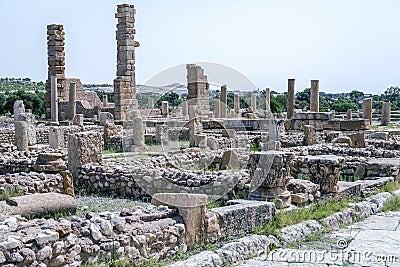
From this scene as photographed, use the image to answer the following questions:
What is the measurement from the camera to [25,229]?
17.0ft

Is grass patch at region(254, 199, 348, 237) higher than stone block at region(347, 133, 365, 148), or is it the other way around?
stone block at region(347, 133, 365, 148)

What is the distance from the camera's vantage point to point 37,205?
7.88 m

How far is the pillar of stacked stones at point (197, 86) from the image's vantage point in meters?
26.5

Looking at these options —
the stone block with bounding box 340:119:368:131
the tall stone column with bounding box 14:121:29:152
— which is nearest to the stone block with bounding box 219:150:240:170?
the tall stone column with bounding box 14:121:29:152

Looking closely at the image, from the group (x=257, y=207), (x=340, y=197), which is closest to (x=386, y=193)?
(x=340, y=197)

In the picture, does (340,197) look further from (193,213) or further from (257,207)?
(193,213)

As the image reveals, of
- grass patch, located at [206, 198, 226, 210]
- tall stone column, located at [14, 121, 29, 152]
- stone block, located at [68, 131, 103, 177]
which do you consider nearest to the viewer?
grass patch, located at [206, 198, 226, 210]

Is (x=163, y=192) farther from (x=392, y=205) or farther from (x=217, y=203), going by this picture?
(x=392, y=205)

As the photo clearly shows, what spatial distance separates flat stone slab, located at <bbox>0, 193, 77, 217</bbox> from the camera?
7577mm

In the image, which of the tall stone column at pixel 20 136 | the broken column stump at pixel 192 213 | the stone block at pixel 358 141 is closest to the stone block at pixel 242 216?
the broken column stump at pixel 192 213

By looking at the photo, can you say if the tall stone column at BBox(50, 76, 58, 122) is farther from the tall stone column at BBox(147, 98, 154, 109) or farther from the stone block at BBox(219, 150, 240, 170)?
the stone block at BBox(219, 150, 240, 170)

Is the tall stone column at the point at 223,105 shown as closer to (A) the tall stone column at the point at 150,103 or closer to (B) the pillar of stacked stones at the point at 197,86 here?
(A) the tall stone column at the point at 150,103

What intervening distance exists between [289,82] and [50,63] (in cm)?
1448

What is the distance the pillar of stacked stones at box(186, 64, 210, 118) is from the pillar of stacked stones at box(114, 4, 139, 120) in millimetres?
2832
